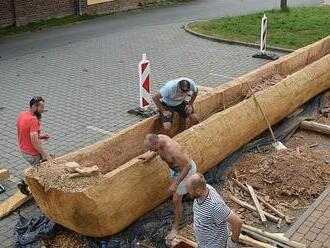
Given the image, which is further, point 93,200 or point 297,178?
point 297,178

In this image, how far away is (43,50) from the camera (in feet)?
55.5

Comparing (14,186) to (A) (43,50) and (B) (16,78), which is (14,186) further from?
(A) (43,50)

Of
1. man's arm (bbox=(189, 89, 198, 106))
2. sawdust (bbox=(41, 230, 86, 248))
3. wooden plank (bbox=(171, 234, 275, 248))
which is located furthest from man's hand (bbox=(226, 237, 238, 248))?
man's arm (bbox=(189, 89, 198, 106))

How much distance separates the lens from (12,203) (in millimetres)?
7098

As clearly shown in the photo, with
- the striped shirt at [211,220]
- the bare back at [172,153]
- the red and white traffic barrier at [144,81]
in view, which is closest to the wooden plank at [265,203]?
the bare back at [172,153]

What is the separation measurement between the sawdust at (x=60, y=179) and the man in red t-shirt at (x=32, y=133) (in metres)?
1.00

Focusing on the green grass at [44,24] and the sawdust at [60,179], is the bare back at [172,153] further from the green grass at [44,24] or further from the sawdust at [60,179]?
the green grass at [44,24]

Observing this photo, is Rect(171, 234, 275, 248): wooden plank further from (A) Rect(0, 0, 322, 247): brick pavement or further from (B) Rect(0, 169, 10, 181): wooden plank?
(B) Rect(0, 169, 10, 181): wooden plank

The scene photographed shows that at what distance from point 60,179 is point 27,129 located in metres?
1.45

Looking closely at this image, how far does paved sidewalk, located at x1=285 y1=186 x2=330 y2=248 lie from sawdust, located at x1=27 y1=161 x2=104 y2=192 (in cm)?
247

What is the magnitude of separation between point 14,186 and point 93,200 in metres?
2.54

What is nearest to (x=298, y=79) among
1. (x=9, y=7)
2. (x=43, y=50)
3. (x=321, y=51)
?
(x=321, y=51)

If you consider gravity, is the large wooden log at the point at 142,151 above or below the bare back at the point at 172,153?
below

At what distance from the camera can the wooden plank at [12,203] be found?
6.98m
